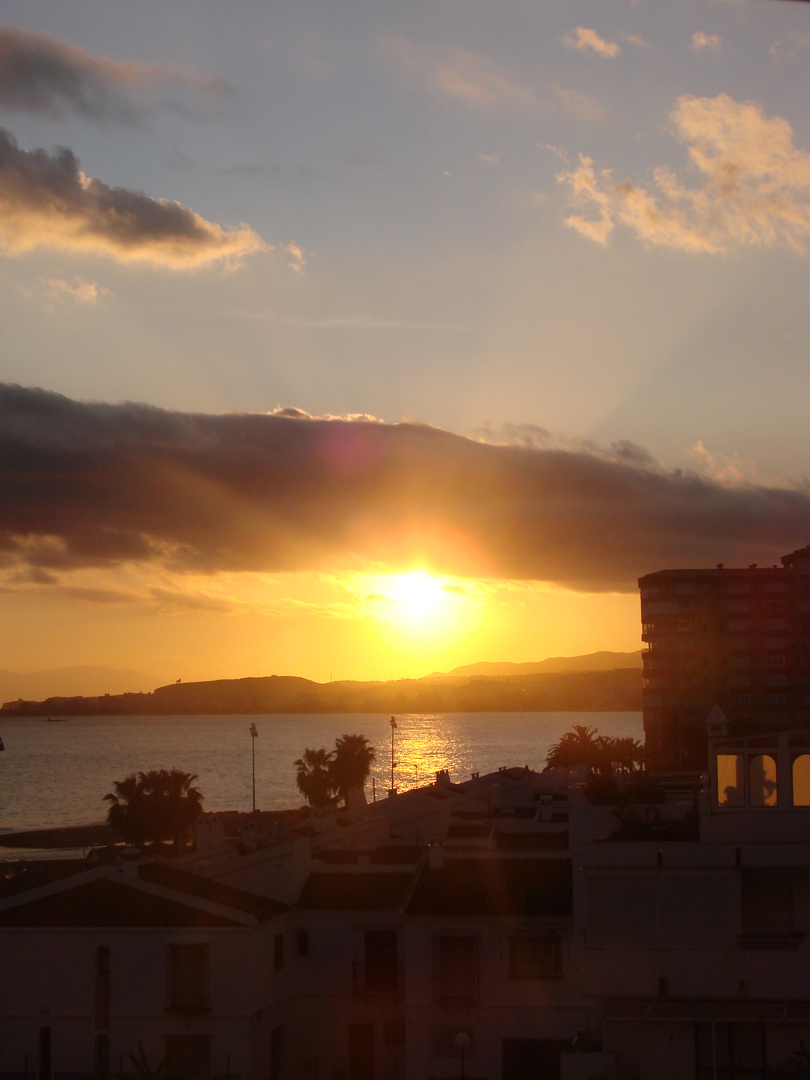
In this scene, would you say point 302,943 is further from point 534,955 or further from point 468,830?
point 468,830

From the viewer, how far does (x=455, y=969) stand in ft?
84.2

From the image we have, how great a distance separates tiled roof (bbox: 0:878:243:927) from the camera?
2503 cm

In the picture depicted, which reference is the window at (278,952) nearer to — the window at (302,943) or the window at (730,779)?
the window at (302,943)

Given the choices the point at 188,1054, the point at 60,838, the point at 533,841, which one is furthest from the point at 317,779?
the point at 188,1054

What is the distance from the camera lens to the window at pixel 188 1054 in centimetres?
2403

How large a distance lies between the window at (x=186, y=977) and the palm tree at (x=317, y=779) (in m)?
59.9

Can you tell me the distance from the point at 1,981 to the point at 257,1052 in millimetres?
5856

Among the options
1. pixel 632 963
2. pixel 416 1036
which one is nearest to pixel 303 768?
pixel 416 1036

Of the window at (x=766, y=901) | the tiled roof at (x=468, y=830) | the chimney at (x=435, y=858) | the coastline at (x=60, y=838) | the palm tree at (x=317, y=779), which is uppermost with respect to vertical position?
the window at (x=766, y=901)

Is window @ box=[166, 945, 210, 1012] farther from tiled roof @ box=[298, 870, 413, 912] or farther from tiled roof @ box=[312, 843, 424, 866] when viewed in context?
tiled roof @ box=[312, 843, 424, 866]

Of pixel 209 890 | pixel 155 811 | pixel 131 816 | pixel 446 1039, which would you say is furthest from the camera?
pixel 131 816

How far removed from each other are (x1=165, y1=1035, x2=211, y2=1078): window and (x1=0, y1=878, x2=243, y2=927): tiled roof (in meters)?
2.34

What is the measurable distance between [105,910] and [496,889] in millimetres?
9073

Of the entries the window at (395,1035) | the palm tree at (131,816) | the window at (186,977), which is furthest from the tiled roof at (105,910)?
the palm tree at (131,816)
